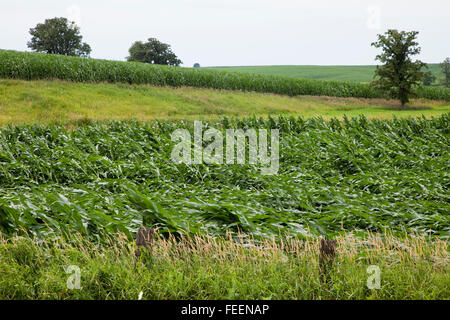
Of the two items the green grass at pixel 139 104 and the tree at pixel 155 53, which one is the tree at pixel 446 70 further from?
the tree at pixel 155 53

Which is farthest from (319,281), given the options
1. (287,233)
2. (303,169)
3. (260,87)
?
(260,87)

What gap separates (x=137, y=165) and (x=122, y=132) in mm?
4144

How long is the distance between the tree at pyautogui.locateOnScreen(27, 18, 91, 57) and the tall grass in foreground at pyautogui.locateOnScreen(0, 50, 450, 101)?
2212cm

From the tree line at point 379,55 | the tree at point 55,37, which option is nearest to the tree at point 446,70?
the tree line at point 379,55

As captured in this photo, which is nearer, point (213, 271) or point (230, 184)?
point (213, 271)

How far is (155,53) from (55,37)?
40.1ft

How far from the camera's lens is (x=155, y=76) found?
3247 cm

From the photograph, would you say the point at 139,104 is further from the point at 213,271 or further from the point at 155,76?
the point at 213,271

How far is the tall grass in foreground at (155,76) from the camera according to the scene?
92.0ft

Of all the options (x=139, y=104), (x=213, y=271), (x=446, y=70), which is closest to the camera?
(x=213, y=271)

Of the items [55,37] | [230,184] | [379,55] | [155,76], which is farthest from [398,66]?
[55,37]

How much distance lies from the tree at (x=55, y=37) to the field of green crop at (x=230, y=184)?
40.9 meters

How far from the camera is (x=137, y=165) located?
10.6 meters

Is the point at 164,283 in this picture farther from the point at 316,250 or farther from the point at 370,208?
the point at 370,208
